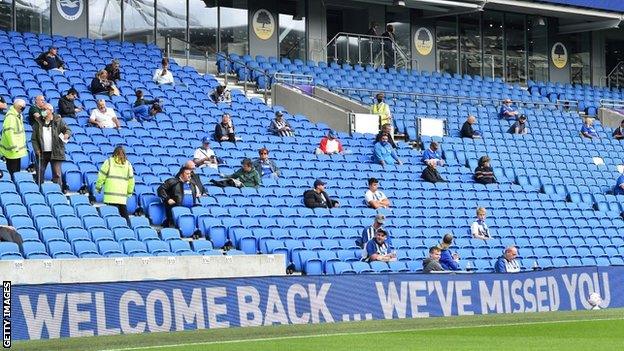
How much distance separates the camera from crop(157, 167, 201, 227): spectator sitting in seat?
21.2 metres

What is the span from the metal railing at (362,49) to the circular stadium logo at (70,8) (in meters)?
7.66

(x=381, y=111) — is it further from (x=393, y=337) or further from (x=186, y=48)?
(x=393, y=337)

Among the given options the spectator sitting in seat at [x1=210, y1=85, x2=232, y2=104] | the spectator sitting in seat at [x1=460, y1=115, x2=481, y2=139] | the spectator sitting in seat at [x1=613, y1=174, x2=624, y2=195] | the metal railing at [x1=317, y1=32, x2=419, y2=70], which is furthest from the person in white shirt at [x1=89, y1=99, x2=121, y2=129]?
the metal railing at [x1=317, y1=32, x2=419, y2=70]

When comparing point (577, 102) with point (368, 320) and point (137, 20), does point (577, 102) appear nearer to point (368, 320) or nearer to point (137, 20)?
point (137, 20)

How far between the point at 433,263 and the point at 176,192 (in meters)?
4.47

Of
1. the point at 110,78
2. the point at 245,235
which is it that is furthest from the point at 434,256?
the point at 110,78

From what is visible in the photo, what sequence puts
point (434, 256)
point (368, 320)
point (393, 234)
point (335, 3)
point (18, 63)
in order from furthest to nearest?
point (335, 3), point (18, 63), point (393, 234), point (434, 256), point (368, 320)

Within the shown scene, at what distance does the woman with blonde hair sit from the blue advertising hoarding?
4653mm

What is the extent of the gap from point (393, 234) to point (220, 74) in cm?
1030

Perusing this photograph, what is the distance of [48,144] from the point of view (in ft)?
68.6

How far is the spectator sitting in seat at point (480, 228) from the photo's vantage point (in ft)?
82.1

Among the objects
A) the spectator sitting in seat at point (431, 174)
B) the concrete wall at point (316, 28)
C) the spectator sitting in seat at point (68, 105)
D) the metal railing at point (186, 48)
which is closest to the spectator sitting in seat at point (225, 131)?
the spectator sitting in seat at point (68, 105)

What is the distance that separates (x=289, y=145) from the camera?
2698 centimetres

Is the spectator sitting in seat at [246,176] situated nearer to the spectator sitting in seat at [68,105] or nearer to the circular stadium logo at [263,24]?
the spectator sitting in seat at [68,105]
